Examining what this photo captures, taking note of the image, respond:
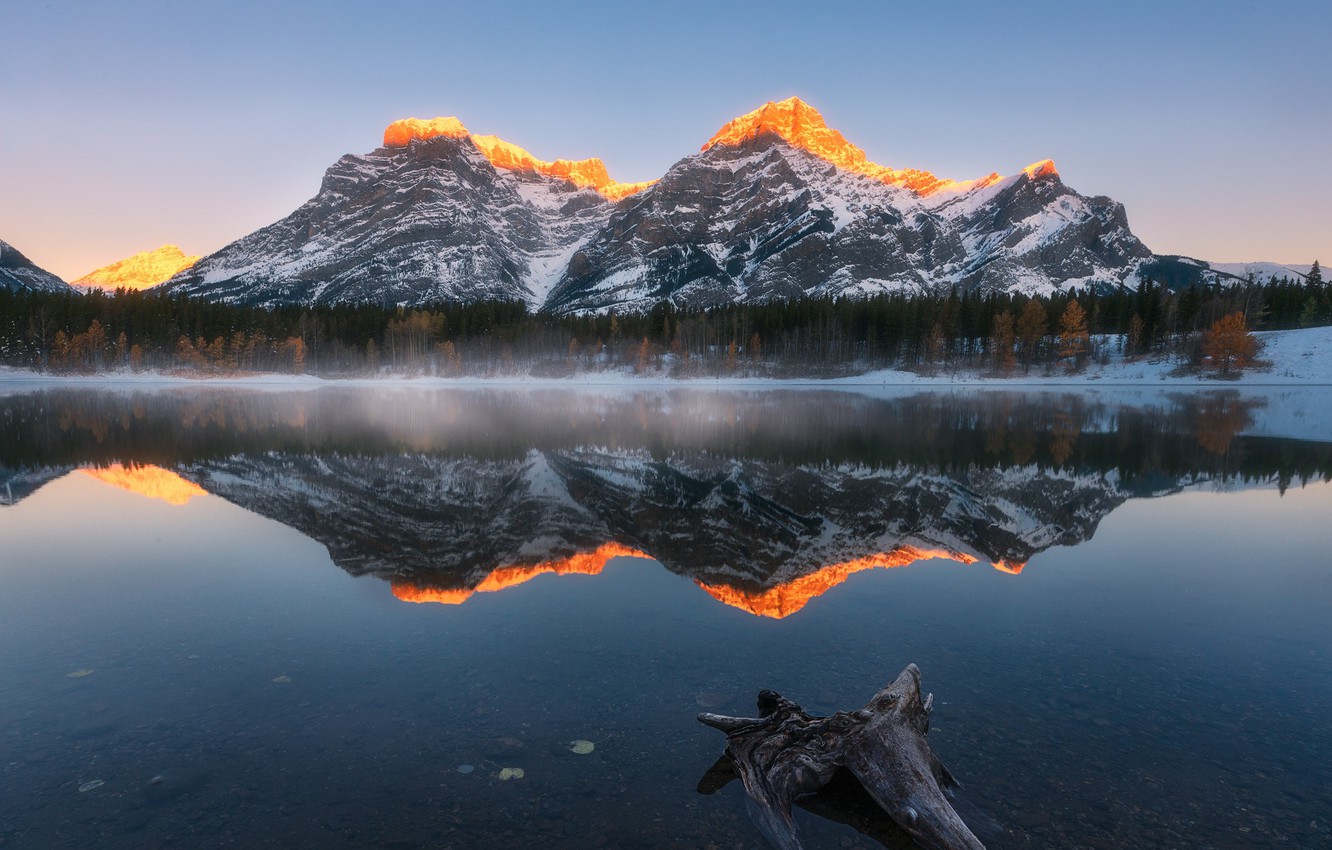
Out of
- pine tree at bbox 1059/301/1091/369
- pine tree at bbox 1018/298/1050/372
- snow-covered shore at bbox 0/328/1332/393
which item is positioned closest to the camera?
snow-covered shore at bbox 0/328/1332/393

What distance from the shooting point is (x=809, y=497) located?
77.1ft

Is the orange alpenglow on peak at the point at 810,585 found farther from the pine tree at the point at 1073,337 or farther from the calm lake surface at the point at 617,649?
the pine tree at the point at 1073,337

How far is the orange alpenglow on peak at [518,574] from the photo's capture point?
43.7 feet

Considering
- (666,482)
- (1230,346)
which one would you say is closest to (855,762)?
(666,482)

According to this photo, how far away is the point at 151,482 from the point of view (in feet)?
80.7

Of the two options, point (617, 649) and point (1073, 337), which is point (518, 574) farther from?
point (1073, 337)

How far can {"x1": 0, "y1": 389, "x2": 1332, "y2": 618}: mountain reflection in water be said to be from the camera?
1620cm

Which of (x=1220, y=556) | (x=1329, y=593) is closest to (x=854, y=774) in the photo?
(x=1329, y=593)

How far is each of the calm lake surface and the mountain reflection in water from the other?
0.22 meters

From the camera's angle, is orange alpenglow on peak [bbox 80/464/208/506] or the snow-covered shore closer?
orange alpenglow on peak [bbox 80/464/208/506]

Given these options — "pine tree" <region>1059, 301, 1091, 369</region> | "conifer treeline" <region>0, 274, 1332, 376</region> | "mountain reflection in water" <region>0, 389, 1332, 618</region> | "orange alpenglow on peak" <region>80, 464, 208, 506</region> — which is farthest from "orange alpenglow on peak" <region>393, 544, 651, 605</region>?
"pine tree" <region>1059, 301, 1091, 369</region>

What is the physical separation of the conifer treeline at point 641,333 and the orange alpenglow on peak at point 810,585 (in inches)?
5014

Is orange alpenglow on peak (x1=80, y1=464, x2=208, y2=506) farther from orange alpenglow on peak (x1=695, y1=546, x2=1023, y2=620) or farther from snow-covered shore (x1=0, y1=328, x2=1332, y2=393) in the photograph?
snow-covered shore (x1=0, y1=328, x2=1332, y2=393)

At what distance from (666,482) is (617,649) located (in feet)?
50.5
